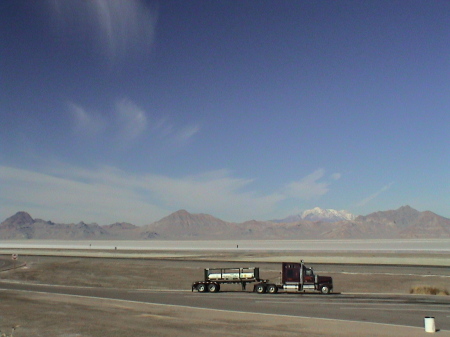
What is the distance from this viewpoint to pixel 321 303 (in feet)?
106

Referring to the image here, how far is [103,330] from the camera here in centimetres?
2345

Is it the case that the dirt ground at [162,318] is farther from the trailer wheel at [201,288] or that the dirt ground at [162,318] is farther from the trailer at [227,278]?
the trailer at [227,278]

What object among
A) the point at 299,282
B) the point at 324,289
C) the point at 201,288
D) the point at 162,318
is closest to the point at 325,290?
the point at 324,289

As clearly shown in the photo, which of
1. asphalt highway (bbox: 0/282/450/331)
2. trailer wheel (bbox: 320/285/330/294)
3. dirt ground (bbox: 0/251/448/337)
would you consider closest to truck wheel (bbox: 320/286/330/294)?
trailer wheel (bbox: 320/285/330/294)

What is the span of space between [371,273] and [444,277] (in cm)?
801

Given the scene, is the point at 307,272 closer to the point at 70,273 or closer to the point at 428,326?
the point at 428,326

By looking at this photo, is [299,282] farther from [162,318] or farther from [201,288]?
[162,318]

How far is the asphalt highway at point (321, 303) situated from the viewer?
26409 mm

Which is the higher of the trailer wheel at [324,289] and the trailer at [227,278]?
the trailer at [227,278]

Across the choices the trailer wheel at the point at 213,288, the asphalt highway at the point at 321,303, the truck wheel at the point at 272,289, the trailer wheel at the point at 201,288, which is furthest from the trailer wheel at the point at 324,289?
the trailer wheel at the point at 201,288

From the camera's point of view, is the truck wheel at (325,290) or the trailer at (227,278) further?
the trailer at (227,278)

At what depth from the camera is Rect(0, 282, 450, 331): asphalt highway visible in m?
26.4

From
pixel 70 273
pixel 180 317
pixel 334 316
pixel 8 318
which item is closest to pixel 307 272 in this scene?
pixel 334 316

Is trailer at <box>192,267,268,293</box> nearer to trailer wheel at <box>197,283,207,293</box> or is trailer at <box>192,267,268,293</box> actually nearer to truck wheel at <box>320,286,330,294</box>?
trailer wheel at <box>197,283,207,293</box>
